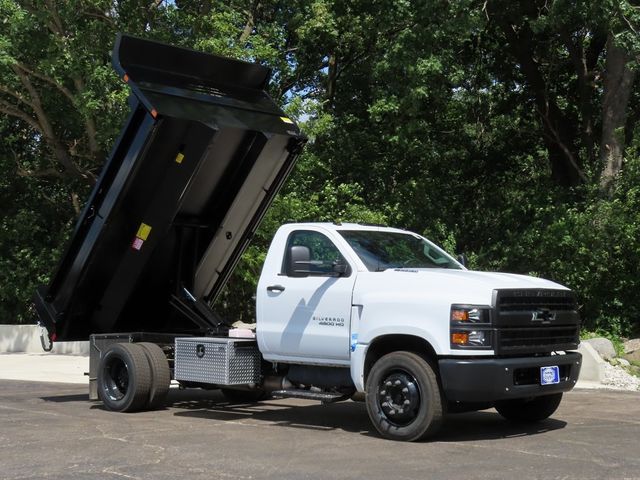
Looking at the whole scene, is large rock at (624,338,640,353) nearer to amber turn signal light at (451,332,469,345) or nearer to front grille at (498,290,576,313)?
front grille at (498,290,576,313)

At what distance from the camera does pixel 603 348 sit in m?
15.1

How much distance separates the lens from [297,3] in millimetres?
24141

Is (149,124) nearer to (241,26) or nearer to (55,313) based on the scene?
(55,313)

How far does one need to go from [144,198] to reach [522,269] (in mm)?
11947

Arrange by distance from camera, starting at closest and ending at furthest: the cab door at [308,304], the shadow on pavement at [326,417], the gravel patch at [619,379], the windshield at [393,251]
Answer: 1. the cab door at [308,304]
2. the shadow on pavement at [326,417]
3. the windshield at [393,251]
4. the gravel patch at [619,379]

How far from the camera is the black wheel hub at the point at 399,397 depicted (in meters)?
8.18

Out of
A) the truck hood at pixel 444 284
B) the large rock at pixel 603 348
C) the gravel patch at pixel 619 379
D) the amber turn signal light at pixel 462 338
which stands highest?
the truck hood at pixel 444 284

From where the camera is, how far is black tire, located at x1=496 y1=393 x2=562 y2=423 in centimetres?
945

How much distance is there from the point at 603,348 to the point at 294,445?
337 inches

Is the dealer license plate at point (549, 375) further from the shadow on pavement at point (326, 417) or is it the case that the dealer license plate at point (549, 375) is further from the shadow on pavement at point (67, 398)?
the shadow on pavement at point (67, 398)

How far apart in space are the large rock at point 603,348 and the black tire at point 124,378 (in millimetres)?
8036

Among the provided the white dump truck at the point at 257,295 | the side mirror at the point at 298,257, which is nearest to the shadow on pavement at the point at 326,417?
the white dump truck at the point at 257,295

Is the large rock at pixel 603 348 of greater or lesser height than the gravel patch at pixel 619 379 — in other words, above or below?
above

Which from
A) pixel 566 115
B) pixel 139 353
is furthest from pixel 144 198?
pixel 566 115
